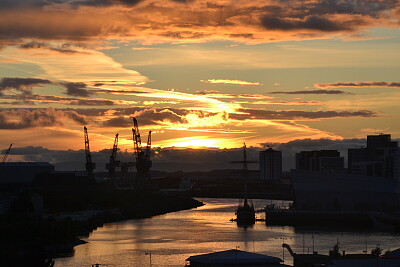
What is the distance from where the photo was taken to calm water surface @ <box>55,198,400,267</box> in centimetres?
5334

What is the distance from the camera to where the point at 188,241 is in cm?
6512

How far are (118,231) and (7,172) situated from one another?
196 feet

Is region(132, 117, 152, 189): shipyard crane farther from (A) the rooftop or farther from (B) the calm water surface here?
(A) the rooftop

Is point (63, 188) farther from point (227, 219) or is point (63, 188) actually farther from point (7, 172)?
point (227, 219)

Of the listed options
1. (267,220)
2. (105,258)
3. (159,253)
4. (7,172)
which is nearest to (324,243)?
(159,253)

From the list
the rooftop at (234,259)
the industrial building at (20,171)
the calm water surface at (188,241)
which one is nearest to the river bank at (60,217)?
the calm water surface at (188,241)

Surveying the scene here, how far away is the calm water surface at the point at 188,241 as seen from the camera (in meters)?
53.3

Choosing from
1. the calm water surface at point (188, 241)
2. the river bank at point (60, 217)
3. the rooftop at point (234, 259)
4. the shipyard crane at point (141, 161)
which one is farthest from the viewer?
the shipyard crane at point (141, 161)

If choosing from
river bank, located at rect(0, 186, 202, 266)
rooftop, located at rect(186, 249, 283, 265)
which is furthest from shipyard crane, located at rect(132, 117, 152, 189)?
rooftop, located at rect(186, 249, 283, 265)

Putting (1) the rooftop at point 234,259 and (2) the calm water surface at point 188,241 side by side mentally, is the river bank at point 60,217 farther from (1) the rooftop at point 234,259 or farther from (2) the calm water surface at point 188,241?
(1) the rooftop at point 234,259

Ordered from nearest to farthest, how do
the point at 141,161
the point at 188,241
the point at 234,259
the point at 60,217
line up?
1. the point at 234,259
2. the point at 188,241
3. the point at 60,217
4. the point at 141,161

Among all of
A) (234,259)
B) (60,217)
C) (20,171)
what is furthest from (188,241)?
(20,171)

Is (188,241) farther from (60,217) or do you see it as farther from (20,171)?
(20,171)

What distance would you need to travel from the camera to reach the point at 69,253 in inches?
2201
